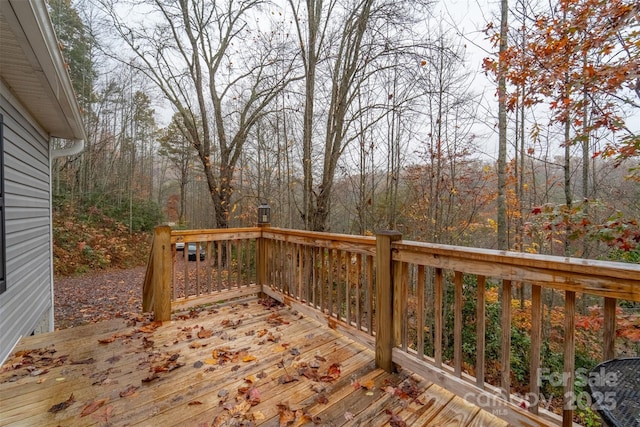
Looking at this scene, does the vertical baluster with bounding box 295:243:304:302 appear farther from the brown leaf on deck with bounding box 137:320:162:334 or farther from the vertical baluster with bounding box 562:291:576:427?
the vertical baluster with bounding box 562:291:576:427

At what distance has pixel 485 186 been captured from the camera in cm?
638

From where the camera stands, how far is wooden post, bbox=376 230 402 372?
2229 mm

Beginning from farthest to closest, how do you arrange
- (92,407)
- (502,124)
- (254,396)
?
1. (502,124)
2. (254,396)
3. (92,407)

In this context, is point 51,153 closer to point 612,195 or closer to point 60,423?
point 60,423

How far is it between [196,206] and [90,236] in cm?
800

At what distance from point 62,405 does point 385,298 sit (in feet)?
7.46

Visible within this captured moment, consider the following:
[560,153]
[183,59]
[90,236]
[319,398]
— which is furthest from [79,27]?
[560,153]

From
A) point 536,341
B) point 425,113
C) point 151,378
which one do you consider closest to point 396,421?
point 536,341

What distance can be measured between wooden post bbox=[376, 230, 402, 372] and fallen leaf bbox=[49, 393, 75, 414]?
2.13 m

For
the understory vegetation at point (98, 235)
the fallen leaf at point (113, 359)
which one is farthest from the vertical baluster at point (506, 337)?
the understory vegetation at point (98, 235)

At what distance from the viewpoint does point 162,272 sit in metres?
3.10

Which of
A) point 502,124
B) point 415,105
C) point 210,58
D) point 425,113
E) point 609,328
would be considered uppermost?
point 210,58

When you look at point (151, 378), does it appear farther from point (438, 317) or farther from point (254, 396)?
point (438, 317)

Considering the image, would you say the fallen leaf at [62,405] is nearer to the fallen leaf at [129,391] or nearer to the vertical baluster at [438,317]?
the fallen leaf at [129,391]
